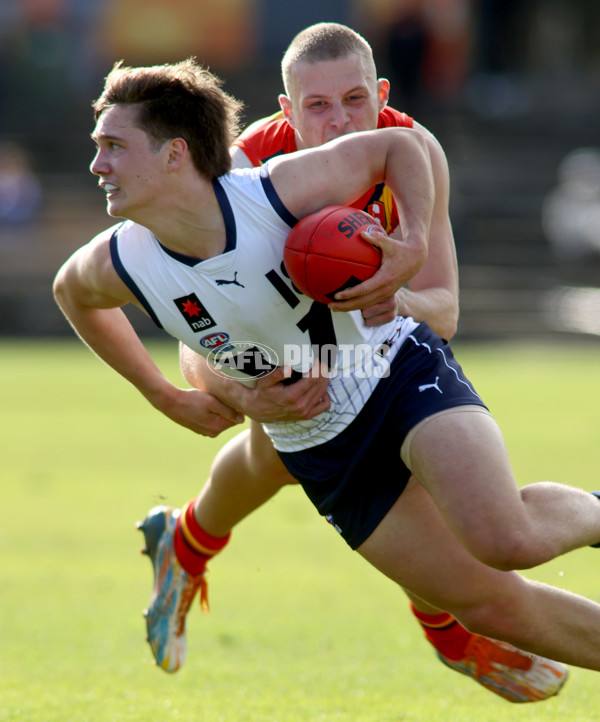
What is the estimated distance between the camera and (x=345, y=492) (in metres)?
3.90

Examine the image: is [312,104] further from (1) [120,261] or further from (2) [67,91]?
(2) [67,91]

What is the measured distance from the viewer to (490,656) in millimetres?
4477

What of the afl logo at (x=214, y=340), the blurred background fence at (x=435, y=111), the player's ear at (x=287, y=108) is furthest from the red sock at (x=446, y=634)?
the blurred background fence at (x=435, y=111)

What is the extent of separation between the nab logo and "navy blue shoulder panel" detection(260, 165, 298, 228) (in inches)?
16.3

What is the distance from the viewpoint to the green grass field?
4.39m

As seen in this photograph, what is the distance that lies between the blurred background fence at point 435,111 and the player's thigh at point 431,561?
16224mm

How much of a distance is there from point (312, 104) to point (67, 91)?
25367 millimetres

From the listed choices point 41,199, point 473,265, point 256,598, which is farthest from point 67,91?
point 256,598

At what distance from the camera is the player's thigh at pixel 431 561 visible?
374 cm

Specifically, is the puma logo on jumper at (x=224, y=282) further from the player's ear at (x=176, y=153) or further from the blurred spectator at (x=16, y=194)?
the blurred spectator at (x=16, y=194)

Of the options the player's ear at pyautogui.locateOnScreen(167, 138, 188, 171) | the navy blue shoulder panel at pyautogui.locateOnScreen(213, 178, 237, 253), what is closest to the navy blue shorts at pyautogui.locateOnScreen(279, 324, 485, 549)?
the navy blue shoulder panel at pyautogui.locateOnScreen(213, 178, 237, 253)

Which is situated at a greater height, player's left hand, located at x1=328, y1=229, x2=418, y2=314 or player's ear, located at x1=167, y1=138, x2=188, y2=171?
player's ear, located at x1=167, y1=138, x2=188, y2=171

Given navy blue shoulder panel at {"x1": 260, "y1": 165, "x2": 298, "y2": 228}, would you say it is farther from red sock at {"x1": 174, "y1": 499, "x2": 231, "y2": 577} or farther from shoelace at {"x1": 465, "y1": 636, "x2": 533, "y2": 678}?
shoelace at {"x1": 465, "y1": 636, "x2": 533, "y2": 678}

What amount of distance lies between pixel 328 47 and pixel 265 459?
1767 mm
